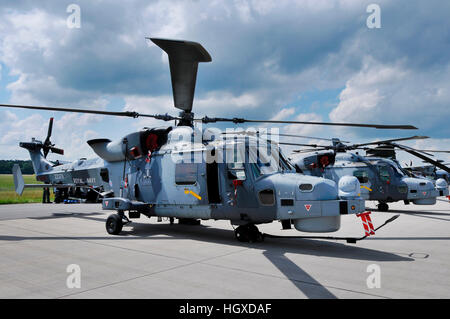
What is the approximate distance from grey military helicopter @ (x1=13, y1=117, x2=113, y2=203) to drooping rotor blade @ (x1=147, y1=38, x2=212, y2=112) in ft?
15.9

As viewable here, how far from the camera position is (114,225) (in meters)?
9.54

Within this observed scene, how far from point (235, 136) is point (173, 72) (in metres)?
2.11

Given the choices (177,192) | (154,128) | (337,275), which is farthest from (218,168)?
(337,275)

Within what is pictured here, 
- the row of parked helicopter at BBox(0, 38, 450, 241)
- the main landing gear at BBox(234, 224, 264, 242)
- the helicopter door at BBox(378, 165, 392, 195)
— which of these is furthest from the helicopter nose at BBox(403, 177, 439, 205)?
the main landing gear at BBox(234, 224, 264, 242)

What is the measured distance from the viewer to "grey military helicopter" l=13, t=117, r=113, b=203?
12.6 metres

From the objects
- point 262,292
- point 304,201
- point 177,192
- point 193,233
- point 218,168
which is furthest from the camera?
point 193,233

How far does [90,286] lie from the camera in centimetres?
467

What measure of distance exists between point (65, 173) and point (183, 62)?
1018 centimetres

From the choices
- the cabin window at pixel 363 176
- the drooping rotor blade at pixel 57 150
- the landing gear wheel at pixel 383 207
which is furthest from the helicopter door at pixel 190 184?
the drooping rotor blade at pixel 57 150

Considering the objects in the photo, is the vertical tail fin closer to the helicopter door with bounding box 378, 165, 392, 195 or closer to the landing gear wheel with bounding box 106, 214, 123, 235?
the landing gear wheel with bounding box 106, 214, 123, 235

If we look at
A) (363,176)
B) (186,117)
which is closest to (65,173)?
(186,117)
